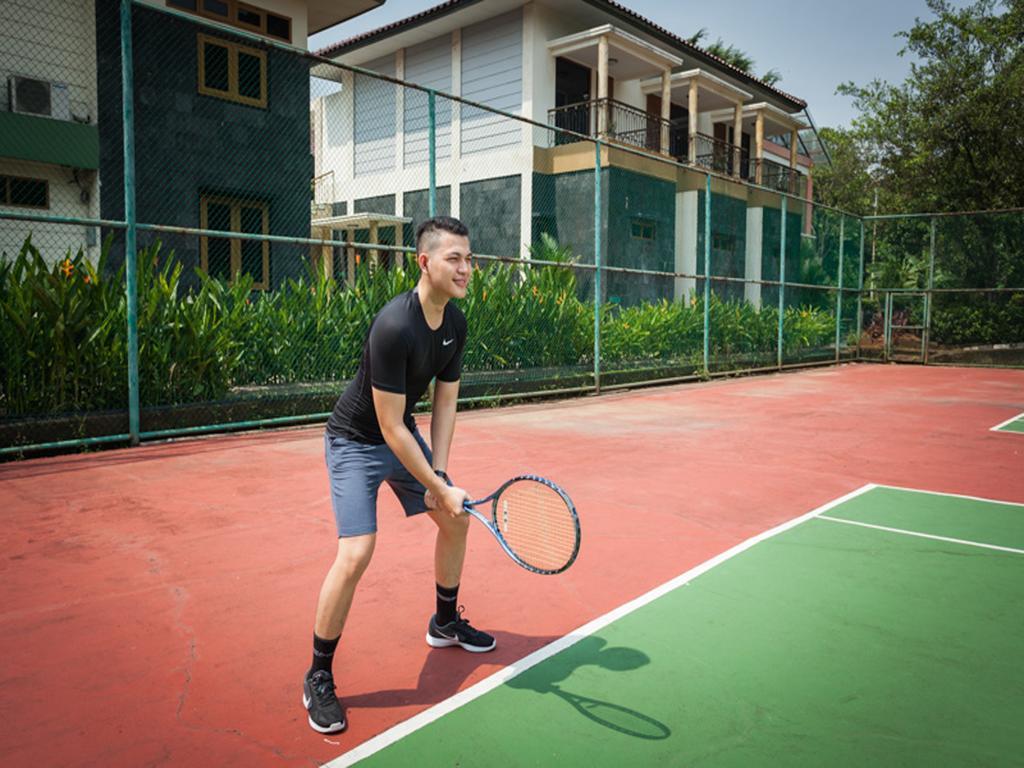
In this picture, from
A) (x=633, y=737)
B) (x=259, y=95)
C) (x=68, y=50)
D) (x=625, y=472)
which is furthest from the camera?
(x=259, y=95)

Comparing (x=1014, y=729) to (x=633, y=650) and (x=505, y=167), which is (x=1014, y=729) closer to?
(x=633, y=650)

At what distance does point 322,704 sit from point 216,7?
15.6m

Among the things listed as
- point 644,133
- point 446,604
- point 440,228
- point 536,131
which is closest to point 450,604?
point 446,604

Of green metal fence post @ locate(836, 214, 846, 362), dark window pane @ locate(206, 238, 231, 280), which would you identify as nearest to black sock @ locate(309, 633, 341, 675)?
dark window pane @ locate(206, 238, 231, 280)

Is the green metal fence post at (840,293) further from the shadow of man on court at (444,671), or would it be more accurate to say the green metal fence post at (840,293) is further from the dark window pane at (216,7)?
the shadow of man on court at (444,671)

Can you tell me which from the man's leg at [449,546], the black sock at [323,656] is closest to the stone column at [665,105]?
the man's leg at [449,546]

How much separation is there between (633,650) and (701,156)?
24.4 m

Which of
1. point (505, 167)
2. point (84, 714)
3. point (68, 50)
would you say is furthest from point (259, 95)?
point (84, 714)

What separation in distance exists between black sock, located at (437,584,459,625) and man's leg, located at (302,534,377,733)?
0.57m

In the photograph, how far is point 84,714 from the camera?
9.00 ft

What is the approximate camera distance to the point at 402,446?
2779 mm

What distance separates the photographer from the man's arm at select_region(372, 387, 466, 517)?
2779mm

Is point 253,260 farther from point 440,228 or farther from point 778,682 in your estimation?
point 778,682

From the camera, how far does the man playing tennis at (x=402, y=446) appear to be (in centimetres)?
278
